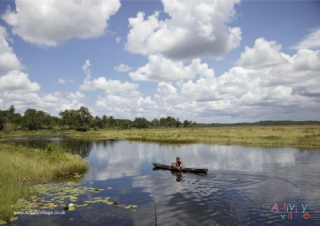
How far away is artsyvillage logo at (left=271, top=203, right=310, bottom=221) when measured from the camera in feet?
48.6

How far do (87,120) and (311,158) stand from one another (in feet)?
402

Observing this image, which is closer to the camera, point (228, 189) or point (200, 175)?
point (228, 189)

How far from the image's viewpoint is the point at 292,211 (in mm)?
15734

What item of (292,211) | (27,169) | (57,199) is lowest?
(292,211)

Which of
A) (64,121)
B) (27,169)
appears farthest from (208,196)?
(64,121)

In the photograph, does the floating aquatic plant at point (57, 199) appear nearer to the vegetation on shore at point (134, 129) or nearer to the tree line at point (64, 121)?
the vegetation on shore at point (134, 129)

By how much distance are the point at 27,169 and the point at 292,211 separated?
1887cm

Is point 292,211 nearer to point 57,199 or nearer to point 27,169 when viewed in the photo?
point 57,199

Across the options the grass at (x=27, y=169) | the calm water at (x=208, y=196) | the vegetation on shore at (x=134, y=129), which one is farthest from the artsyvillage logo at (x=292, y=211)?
the vegetation on shore at (x=134, y=129)

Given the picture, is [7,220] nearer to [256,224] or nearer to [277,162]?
[256,224]

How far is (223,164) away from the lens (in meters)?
32.5

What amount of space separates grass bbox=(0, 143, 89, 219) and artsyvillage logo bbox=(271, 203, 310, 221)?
570 inches

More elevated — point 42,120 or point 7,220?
point 42,120

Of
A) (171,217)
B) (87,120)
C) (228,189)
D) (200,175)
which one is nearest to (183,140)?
(200,175)
